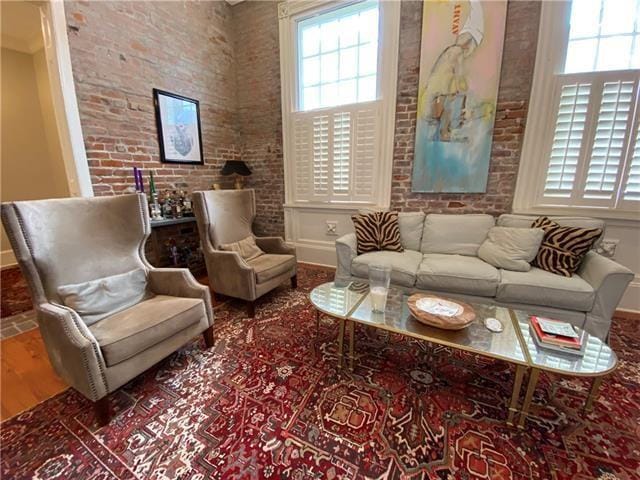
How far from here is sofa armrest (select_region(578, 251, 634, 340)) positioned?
184 centimetres

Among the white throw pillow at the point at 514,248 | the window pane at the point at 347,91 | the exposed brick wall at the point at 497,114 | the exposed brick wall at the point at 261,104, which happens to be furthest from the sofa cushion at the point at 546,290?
the exposed brick wall at the point at 261,104

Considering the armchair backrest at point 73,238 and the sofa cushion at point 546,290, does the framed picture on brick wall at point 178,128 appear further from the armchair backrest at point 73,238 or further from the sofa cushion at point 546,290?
the sofa cushion at point 546,290

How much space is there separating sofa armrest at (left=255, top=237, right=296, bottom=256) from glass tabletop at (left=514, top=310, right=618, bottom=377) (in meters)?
2.18

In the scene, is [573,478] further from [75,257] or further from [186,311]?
[75,257]

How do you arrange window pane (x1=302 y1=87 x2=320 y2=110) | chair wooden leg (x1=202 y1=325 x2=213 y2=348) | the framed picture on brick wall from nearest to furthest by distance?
chair wooden leg (x1=202 y1=325 x2=213 y2=348), the framed picture on brick wall, window pane (x1=302 y1=87 x2=320 y2=110)

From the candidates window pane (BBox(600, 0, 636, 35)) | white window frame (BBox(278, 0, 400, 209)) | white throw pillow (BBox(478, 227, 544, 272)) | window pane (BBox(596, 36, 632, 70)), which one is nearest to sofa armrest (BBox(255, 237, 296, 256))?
white window frame (BBox(278, 0, 400, 209))

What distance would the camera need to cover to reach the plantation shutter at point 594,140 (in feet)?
7.66

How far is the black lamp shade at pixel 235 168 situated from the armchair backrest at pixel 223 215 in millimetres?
872

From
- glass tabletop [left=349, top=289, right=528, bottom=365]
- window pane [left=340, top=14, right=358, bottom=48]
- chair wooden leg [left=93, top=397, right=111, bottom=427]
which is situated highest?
window pane [left=340, top=14, right=358, bottom=48]

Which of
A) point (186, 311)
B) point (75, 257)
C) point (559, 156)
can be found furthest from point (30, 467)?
point (559, 156)

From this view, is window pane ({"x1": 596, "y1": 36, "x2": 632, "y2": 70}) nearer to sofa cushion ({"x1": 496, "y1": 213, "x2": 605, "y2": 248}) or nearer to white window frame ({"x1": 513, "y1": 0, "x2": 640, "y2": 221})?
white window frame ({"x1": 513, "y1": 0, "x2": 640, "y2": 221})

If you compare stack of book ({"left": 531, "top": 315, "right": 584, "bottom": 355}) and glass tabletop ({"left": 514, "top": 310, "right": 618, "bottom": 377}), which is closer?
glass tabletop ({"left": 514, "top": 310, "right": 618, "bottom": 377})

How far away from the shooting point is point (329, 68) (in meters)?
3.45

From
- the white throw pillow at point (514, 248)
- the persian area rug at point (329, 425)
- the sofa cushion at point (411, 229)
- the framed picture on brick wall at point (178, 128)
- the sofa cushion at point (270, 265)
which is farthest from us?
the framed picture on brick wall at point (178, 128)
